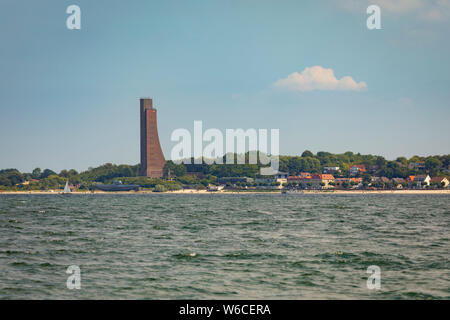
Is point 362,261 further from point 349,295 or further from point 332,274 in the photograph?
point 349,295

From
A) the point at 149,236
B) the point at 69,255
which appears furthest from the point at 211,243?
the point at 69,255

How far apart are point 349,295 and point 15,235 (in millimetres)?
31004

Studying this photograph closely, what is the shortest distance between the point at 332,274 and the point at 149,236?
65.2 ft

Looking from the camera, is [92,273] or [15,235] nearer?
[92,273]

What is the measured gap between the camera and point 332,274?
2350 cm

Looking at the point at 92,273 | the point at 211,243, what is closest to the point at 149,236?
the point at 211,243

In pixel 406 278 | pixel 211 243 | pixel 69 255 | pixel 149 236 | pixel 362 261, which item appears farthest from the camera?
pixel 149 236
